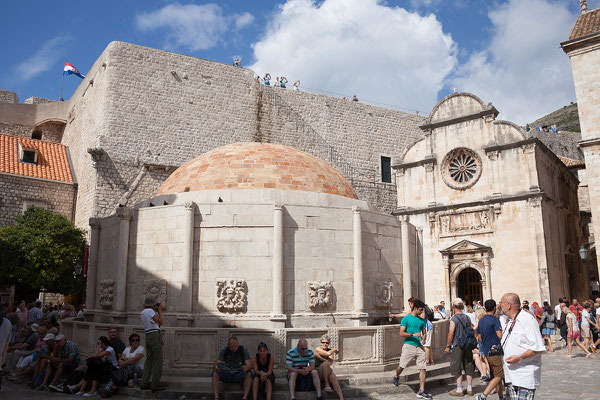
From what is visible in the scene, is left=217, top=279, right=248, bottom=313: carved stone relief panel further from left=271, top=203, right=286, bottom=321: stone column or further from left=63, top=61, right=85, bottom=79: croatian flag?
left=63, top=61, right=85, bottom=79: croatian flag

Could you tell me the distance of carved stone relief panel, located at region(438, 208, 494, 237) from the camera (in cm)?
2397

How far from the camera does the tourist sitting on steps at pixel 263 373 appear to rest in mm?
7598

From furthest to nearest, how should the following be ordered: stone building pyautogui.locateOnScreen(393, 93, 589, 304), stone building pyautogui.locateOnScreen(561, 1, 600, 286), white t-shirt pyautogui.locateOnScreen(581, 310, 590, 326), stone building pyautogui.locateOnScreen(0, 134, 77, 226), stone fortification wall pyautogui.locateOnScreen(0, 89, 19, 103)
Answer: stone fortification wall pyautogui.locateOnScreen(0, 89, 19, 103)
stone building pyautogui.locateOnScreen(0, 134, 77, 226)
stone building pyautogui.locateOnScreen(393, 93, 589, 304)
stone building pyautogui.locateOnScreen(561, 1, 600, 286)
white t-shirt pyautogui.locateOnScreen(581, 310, 590, 326)

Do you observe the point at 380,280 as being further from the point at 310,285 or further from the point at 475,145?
the point at 475,145

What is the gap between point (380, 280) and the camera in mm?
11203

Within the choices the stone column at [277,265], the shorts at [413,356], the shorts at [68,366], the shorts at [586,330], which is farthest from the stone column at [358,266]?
the shorts at [586,330]

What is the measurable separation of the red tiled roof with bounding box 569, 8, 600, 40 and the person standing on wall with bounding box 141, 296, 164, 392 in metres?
22.3

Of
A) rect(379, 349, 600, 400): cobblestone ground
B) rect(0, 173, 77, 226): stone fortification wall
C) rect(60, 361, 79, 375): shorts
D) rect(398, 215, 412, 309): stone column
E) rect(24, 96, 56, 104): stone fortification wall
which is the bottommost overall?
rect(379, 349, 600, 400): cobblestone ground

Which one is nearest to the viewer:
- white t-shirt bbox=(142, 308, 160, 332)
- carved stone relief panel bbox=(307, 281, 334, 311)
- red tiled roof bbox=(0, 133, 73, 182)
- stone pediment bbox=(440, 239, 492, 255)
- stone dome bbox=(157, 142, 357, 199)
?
white t-shirt bbox=(142, 308, 160, 332)

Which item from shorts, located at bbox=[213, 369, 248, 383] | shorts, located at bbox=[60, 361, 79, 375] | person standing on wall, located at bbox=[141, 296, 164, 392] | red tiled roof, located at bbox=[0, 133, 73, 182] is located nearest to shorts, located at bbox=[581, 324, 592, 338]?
shorts, located at bbox=[213, 369, 248, 383]

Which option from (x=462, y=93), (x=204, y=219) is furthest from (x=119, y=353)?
(x=462, y=93)

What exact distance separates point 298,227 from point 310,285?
126 cm

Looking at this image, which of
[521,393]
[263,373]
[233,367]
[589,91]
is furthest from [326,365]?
[589,91]

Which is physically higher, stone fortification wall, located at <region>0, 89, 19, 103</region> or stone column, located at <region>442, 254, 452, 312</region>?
stone fortification wall, located at <region>0, 89, 19, 103</region>
